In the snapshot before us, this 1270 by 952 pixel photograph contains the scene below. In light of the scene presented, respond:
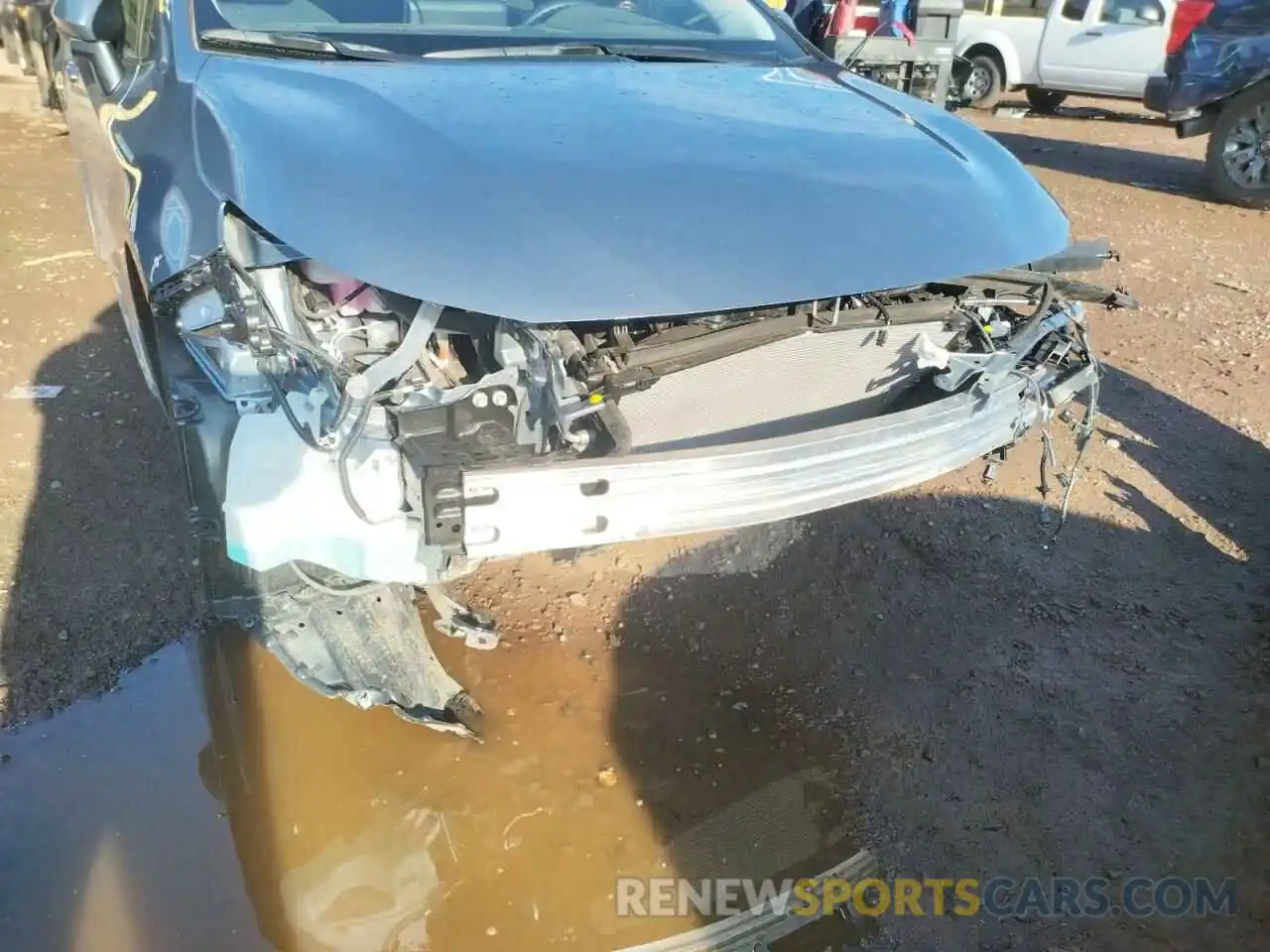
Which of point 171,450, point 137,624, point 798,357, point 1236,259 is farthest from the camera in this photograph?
point 1236,259

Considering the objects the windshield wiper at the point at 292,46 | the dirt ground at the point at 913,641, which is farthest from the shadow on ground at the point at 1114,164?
the windshield wiper at the point at 292,46

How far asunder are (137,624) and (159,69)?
158 centimetres

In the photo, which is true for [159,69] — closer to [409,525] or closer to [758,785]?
[409,525]

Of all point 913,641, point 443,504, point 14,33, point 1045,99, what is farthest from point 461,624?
point 1045,99

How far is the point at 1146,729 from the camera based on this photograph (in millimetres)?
2746

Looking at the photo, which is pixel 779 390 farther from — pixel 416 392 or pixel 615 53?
pixel 615 53

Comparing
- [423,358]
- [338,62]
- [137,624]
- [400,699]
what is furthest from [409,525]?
[137,624]

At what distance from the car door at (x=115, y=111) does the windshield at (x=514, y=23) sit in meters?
0.35

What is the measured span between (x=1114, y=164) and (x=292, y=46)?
912cm

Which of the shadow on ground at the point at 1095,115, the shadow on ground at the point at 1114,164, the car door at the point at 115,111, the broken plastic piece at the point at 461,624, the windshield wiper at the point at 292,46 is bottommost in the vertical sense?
the shadow on ground at the point at 1095,115

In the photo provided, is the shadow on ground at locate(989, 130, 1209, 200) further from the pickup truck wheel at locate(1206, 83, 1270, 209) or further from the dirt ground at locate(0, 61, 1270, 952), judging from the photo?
the dirt ground at locate(0, 61, 1270, 952)

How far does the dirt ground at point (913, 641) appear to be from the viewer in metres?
2.48

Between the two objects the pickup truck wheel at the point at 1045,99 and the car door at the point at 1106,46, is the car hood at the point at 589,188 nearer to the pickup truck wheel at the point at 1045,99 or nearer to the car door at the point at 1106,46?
the car door at the point at 1106,46

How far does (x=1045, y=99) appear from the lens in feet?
39.6
